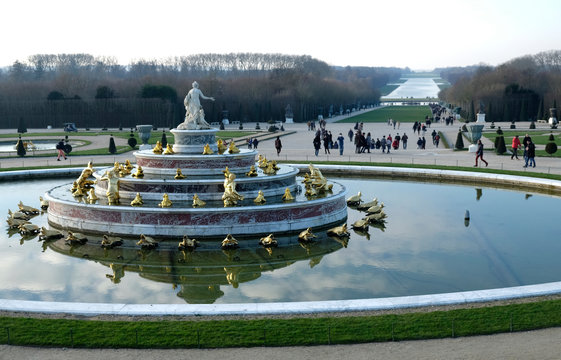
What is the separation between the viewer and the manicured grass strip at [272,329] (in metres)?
10.6

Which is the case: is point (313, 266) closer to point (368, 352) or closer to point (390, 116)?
point (368, 352)

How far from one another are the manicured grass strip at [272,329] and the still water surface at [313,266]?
→ 220 cm

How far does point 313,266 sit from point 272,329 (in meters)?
5.30

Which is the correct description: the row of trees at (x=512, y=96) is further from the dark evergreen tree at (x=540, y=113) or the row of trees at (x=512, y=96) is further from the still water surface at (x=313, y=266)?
the still water surface at (x=313, y=266)

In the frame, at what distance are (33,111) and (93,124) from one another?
9.54 meters

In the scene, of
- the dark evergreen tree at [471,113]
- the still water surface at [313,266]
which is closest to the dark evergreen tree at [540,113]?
the dark evergreen tree at [471,113]

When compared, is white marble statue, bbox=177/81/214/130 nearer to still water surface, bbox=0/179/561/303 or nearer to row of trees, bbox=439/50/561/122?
still water surface, bbox=0/179/561/303

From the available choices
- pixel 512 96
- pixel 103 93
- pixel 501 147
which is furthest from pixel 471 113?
pixel 103 93

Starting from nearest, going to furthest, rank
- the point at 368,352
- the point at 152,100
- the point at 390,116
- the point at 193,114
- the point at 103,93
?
the point at 368,352 → the point at 193,114 → the point at 152,100 → the point at 103,93 → the point at 390,116

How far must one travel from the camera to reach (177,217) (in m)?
19.0

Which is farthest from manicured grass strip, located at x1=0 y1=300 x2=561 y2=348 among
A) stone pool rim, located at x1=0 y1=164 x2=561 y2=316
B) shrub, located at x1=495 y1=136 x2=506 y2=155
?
shrub, located at x1=495 y1=136 x2=506 y2=155

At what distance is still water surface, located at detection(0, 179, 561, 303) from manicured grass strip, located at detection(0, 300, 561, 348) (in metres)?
2.20

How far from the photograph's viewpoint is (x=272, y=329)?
36.1ft

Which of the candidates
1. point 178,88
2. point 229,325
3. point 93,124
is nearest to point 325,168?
point 229,325
